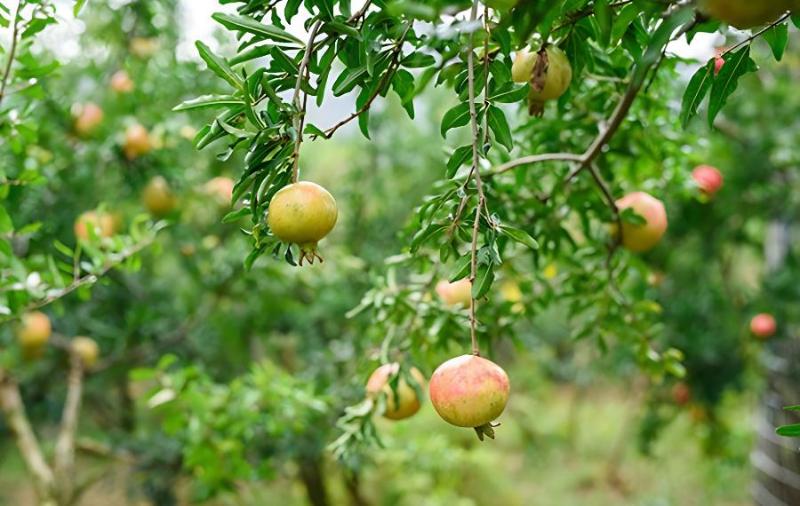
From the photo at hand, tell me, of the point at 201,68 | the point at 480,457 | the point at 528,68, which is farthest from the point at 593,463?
the point at 528,68

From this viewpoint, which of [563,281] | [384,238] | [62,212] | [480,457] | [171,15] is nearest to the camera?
[563,281]

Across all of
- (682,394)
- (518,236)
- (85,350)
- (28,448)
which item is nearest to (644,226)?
(518,236)

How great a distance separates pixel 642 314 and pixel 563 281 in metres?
0.18

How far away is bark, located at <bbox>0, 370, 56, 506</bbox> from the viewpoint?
1.97 metres

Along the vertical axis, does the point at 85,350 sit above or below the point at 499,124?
below

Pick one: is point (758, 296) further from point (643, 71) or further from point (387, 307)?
point (643, 71)

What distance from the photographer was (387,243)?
3.36 metres

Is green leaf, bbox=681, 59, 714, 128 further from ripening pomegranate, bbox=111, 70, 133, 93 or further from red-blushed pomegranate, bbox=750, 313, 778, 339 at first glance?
red-blushed pomegranate, bbox=750, 313, 778, 339

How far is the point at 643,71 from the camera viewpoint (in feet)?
1.77

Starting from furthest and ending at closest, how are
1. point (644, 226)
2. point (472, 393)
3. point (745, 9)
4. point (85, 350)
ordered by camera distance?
1. point (85, 350)
2. point (644, 226)
3. point (472, 393)
4. point (745, 9)

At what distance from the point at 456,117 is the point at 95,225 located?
3.33ft

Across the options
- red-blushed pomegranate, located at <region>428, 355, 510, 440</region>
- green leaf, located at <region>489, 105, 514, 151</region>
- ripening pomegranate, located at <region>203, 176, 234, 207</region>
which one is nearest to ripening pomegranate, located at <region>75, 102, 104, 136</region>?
ripening pomegranate, located at <region>203, 176, 234, 207</region>

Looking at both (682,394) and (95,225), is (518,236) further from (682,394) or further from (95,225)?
(682,394)

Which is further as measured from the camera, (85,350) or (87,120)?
(85,350)
